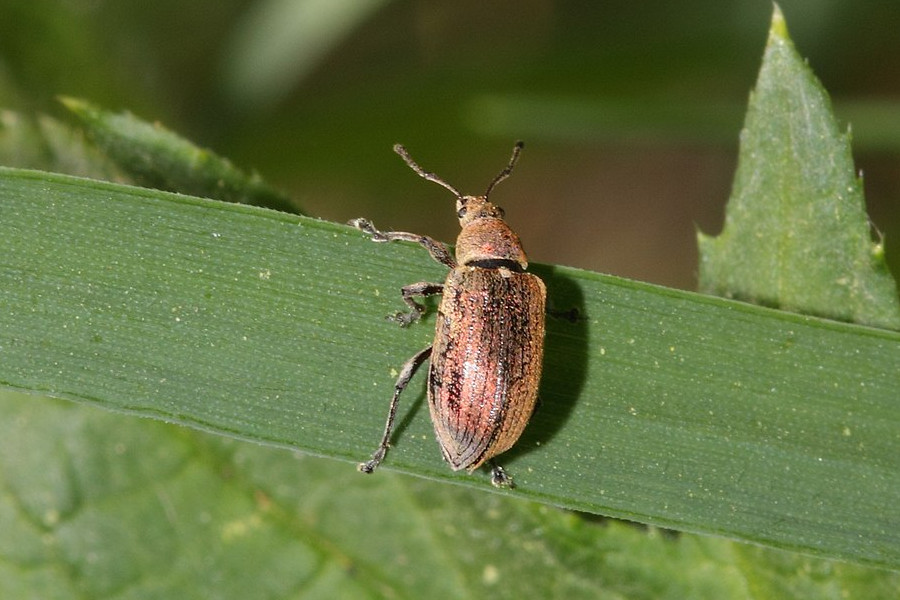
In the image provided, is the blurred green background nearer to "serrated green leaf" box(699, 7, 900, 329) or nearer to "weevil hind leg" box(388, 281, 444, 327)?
"serrated green leaf" box(699, 7, 900, 329)

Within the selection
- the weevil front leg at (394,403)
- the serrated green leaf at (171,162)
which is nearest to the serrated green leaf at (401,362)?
the weevil front leg at (394,403)

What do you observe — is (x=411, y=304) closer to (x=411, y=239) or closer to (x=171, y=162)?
(x=411, y=239)

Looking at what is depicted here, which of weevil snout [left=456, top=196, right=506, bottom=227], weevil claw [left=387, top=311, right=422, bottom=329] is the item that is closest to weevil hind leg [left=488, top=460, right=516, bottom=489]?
weevil claw [left=387, top=311, right=422, bottom=329]

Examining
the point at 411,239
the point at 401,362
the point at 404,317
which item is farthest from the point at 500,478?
the point at 411,239

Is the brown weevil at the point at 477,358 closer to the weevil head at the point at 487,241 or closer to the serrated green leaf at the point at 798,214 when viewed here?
the weevil head at the point at 487,241

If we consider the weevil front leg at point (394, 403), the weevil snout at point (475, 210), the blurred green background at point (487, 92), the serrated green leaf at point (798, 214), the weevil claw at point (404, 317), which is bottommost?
the weevil front leg at point (394, 403)

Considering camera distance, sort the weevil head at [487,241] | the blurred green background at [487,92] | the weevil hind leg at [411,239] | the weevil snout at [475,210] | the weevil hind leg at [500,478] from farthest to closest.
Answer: the blurred green background at [487,92] < the weevil snout at [475,210] < the weevil head at [487,241] < the weevil hind leg at [411,239] < the weevil hind leg at [500,478]
